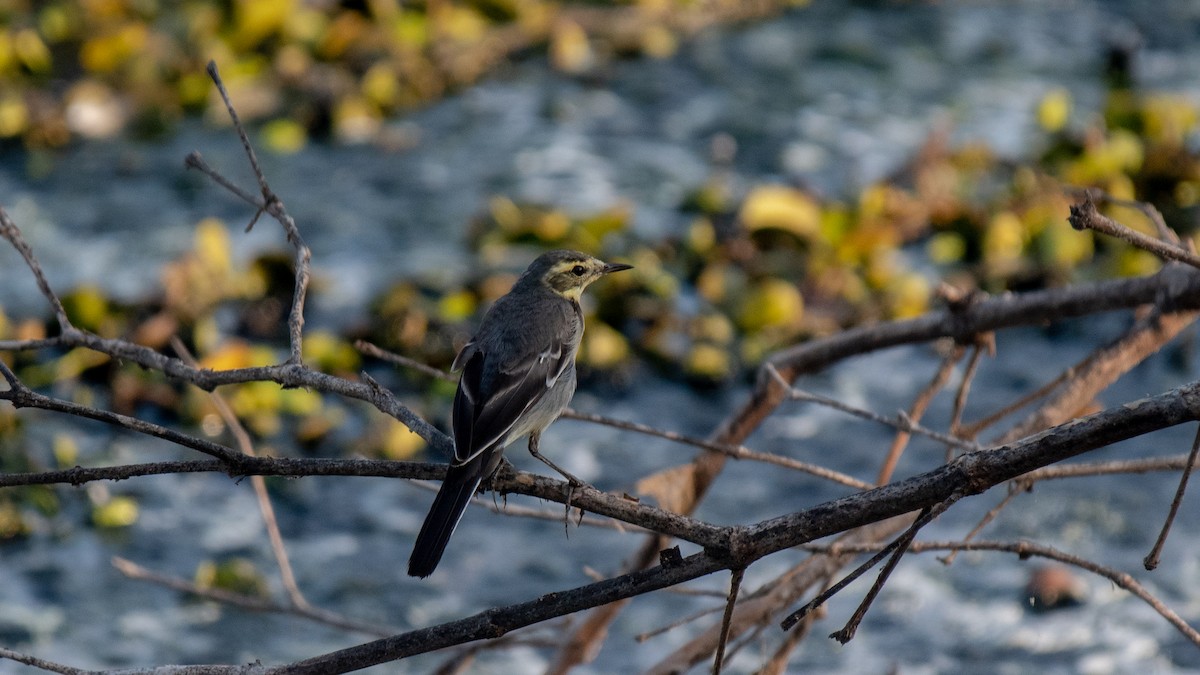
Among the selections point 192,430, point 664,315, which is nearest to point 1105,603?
point 664,315

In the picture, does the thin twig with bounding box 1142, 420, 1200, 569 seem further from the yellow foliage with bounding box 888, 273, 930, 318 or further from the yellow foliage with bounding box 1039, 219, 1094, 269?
the yellow foliage with bounding box 1039, 219, 1094, 269

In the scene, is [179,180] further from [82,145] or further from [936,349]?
[936,349]

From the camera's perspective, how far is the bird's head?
14.5 ft

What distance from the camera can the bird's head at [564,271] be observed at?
441 cm

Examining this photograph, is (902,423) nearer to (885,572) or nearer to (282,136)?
(885,572)

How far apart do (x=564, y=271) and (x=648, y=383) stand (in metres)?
3.17

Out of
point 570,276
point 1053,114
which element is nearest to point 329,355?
point 570,276

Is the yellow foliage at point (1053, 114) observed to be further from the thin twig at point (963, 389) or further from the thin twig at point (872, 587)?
the thin twig at point (872, 587)

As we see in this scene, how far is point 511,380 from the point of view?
3.56 metres

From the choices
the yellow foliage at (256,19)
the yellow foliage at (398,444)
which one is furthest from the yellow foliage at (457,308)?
the yellow foliage at (256,19)

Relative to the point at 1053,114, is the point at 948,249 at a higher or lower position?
lower

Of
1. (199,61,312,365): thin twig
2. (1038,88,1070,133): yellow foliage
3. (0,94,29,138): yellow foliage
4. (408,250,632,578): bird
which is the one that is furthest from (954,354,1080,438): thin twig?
(0,94,29,138): yellow foliage

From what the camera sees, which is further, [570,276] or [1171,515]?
[570,276]

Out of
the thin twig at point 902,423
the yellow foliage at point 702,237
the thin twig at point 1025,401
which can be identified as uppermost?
the thin twig at point 902,423
